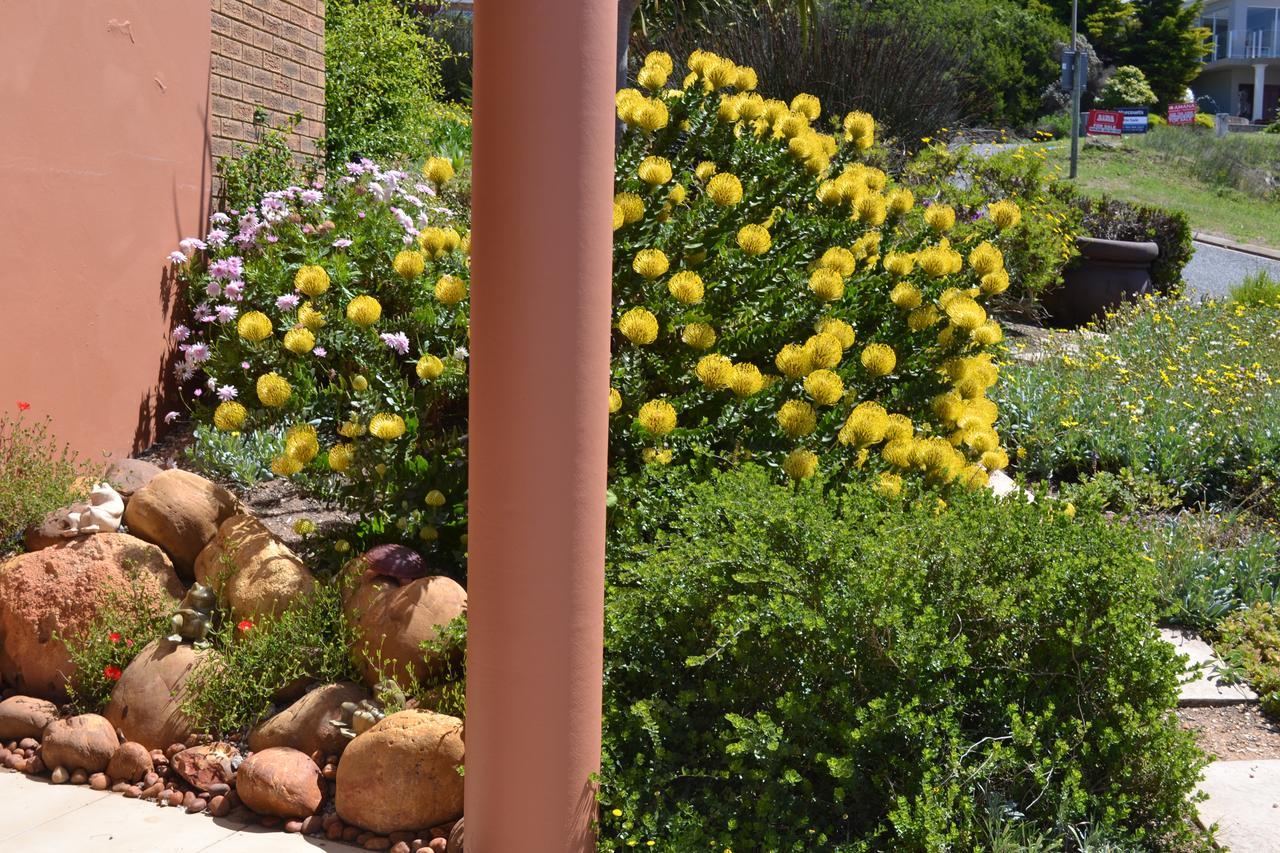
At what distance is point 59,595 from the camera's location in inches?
152

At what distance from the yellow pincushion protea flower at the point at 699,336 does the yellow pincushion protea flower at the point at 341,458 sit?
117 cm

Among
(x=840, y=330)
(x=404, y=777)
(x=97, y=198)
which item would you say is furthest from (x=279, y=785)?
(x=97, y=198)

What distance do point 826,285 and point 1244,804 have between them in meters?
1.99

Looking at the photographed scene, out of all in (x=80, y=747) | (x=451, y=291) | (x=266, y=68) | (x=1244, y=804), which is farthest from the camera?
(x=266, y=68)

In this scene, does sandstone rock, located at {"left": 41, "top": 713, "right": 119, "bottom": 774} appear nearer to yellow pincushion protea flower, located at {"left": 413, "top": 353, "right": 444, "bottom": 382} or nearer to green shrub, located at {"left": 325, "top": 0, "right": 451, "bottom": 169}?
yellow pincushion protea flower, located at {"left": 413, "top": 353, "right": 444, "bottom": 382}

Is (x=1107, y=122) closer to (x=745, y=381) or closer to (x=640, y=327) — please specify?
(x=745, y=381)

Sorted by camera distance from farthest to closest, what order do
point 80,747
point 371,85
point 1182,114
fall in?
point 1182,114 → point 371,85 → point 80,747

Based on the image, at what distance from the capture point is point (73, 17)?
472cm

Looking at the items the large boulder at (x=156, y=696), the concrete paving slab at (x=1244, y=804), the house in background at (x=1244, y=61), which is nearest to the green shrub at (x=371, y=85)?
the large boulder at (x=156, y=696)

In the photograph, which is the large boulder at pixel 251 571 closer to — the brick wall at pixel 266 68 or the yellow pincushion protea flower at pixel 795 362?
the yellow pincushion protea flower at pixel 795 362

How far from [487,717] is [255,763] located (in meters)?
1.03

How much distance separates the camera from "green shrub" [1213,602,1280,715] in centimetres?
373

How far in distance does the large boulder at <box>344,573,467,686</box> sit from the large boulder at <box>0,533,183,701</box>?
0.80 meters

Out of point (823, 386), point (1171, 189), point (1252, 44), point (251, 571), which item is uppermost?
point (1252, 44)
